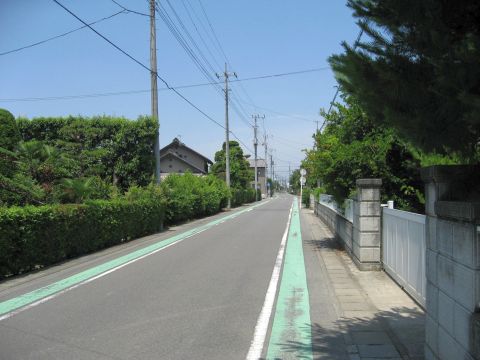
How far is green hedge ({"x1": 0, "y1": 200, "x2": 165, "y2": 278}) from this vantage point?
1018 cm

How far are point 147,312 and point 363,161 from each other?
6795 mm

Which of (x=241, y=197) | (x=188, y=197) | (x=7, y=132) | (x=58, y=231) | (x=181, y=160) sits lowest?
(x=58, y=231)

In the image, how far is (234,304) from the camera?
751 centimetres

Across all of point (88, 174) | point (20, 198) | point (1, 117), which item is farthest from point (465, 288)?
point (88, 174)

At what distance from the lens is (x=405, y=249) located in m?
7.81

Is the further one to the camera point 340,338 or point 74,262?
point 74,262

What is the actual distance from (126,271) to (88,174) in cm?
1261

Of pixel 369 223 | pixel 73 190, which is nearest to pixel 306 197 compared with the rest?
pixel 73 190

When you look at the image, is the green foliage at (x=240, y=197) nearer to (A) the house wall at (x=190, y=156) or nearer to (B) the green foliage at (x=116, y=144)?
(A) the house wall at (x=190, y=156)

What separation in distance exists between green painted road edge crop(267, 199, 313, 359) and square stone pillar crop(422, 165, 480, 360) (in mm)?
1441

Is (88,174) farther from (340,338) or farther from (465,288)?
(465,288)

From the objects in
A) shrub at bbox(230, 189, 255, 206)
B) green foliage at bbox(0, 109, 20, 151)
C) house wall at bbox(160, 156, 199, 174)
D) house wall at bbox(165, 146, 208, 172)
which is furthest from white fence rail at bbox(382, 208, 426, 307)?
house wall at bbox(165, 146, 208, 172)

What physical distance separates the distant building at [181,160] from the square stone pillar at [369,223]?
54468mm

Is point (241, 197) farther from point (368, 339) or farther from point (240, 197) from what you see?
point (368, 339)
